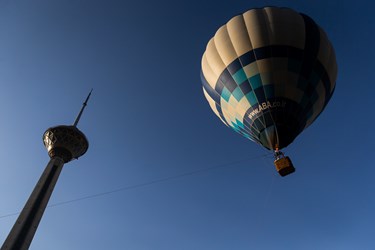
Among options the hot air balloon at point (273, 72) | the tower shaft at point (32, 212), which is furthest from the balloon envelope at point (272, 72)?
the tower shaft at point (32, 212)

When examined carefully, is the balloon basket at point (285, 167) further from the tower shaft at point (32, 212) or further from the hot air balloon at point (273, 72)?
the tower shaft at point (32, 212)

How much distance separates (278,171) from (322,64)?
7.11 metres

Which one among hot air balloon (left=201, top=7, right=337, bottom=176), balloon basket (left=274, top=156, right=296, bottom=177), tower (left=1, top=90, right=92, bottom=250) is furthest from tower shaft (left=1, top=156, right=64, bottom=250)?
balloon basket (left=274, top=156, right=296, bottom=177)

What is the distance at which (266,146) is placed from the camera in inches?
638

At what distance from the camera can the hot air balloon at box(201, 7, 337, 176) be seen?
16.1 metres

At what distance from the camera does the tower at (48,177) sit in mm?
31280

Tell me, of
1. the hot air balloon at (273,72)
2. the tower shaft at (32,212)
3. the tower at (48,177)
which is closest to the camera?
the hot air balloon at (273,72)

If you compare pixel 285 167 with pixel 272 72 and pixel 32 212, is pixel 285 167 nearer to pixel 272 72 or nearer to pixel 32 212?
pixel 272 72

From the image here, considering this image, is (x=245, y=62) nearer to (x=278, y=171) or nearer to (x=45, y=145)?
(x=278, y=171)

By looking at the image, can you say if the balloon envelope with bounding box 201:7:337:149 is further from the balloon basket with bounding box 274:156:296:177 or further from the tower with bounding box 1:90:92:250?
the tower with bounding box 1:90:92:250

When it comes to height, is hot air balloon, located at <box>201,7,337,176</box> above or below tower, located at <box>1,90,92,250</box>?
below

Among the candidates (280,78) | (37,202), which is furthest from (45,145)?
(280,78)

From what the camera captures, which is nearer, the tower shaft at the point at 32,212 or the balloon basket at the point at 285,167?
the balloon basket at the point at 285,167

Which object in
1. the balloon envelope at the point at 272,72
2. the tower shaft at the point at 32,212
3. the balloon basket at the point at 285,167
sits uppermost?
the tower shaft at the point at 32,212
